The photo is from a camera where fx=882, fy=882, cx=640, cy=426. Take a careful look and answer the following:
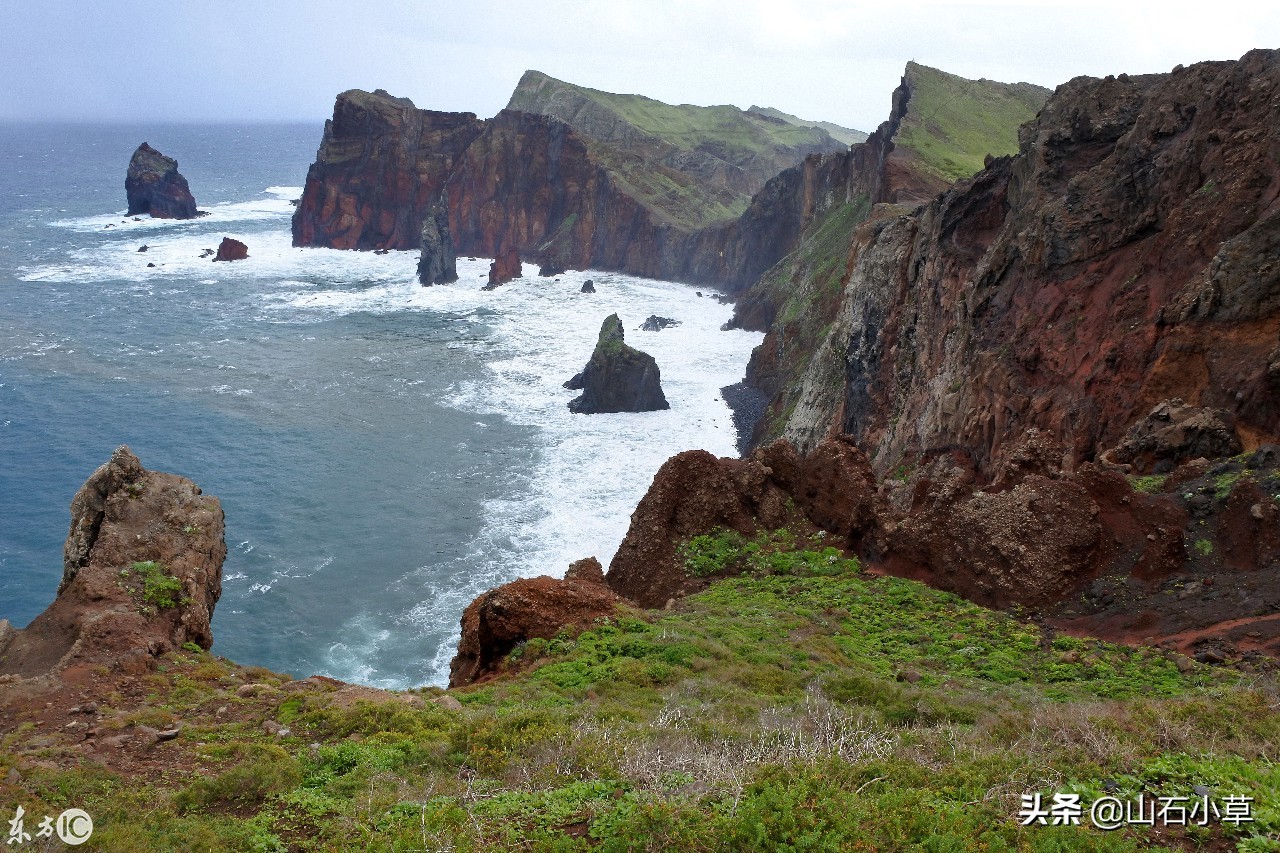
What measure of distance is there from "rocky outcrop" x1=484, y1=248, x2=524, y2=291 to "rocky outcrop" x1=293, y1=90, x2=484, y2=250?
18.1m

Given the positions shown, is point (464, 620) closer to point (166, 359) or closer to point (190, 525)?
point (190, 525)

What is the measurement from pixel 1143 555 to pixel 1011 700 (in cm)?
626

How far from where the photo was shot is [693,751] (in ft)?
35.4

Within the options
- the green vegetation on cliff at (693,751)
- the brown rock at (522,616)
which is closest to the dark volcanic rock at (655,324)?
the brown rock at (522,616)

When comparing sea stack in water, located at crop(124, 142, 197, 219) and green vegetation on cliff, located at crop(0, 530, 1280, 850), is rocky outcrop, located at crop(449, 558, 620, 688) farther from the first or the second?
sea stack in water, located at crop(124, 142, 197, 219)

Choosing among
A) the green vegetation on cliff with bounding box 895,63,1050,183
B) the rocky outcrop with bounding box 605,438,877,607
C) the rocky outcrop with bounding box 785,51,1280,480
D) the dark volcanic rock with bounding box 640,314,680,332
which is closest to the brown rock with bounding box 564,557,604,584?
the rocky outcrop with bounding box 605,438,877,607

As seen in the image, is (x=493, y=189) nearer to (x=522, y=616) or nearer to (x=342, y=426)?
(x=342, y=426)

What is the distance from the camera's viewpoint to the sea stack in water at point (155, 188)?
126 meters

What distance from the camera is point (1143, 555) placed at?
17625 millimetres

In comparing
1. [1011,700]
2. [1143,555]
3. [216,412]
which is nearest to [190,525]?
[1011,700]

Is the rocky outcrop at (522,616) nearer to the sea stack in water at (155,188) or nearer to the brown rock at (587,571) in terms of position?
the brown rock at (587,571)

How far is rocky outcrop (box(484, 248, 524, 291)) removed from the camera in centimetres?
9996

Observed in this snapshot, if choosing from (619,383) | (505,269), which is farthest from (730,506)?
(505,269)

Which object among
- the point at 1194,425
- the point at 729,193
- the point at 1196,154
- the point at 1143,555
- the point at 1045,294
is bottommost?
the point at 1143,555
